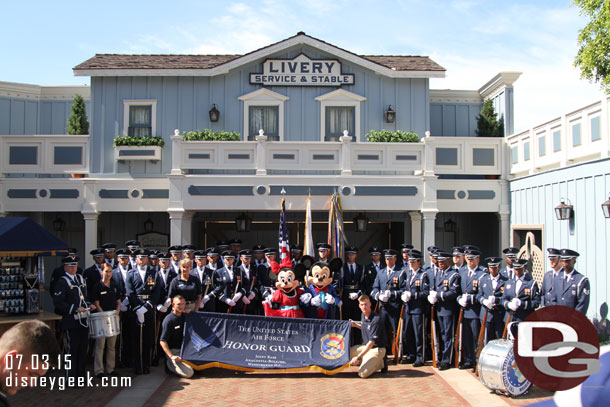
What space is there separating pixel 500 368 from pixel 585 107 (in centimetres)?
609

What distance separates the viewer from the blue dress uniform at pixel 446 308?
33.2ft

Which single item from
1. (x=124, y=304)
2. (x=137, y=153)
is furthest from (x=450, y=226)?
(x=124, y=304)

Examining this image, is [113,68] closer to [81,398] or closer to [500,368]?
[81,398]

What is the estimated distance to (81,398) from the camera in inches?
330

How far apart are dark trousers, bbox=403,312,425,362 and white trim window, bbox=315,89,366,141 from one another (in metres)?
7.33

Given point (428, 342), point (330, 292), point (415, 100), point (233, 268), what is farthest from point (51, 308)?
point (415, 100)

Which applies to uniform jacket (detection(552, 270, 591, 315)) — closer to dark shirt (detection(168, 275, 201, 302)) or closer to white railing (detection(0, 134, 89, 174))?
dark shirt (detection(168, 275, 201, 302))

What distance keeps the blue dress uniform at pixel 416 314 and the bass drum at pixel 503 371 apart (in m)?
2.01

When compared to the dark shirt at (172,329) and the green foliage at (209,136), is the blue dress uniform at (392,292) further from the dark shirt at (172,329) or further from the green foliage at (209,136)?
the green foliage at (209,136)

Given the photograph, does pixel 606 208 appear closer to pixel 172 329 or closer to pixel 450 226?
pixel 450 226

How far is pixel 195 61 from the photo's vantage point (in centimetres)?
1731

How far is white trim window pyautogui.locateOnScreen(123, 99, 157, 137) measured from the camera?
651 inches

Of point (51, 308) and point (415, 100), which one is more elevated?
point (415, 100)

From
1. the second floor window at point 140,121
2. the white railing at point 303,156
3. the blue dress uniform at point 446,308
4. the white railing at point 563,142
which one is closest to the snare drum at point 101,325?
the white railing at point 303,156
